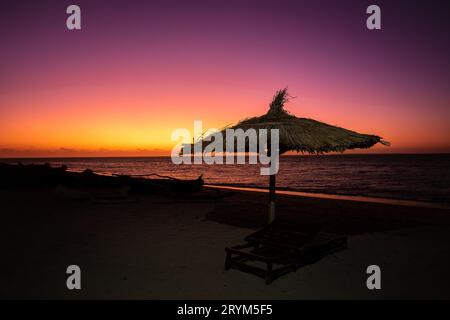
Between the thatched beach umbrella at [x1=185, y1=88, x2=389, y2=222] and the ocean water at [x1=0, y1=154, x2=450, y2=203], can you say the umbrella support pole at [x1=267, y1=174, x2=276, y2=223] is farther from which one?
the ocean water at [x1=0, y1=154, x2=450, y2=203]

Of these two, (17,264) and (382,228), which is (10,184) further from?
(382,228)

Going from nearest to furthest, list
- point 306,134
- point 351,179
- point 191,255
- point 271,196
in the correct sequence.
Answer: point 306,134 < point 191,255 < point 271,196 < point 351,179

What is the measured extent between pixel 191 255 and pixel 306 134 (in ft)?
11.3

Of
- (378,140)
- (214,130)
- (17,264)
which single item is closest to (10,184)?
(17,264)

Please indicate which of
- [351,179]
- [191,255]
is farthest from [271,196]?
[351,179]

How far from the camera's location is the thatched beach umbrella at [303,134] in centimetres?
611

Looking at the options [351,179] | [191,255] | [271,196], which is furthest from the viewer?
[351,179]

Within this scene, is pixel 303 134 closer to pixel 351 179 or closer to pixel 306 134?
pixel 306 134

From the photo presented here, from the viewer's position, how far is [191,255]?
21.3ft

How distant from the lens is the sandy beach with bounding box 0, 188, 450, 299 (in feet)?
15.9

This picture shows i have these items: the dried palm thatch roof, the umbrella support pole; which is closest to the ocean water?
the dried palm thatch roof

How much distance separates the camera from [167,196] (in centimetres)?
1593

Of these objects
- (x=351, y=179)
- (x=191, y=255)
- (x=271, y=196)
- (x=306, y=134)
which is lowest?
(x=351, y=179)

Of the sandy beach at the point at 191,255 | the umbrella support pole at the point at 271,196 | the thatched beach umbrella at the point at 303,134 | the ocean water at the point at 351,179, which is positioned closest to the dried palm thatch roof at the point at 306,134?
the thatched beach umbrella at the point at 303,134
